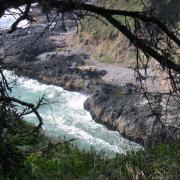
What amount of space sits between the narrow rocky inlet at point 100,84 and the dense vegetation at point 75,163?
1675 cm

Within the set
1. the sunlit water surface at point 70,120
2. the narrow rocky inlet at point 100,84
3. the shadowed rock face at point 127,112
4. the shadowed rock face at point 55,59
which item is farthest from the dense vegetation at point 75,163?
the shadowed rock face at point 55,59

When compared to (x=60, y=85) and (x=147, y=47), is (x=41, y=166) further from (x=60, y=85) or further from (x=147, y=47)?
(x=60, y=85)

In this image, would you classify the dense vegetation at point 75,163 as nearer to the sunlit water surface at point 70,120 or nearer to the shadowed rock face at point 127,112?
the sunlit water surface at point 70,120

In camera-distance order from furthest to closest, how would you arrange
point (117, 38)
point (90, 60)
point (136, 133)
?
point (117, 38)
point (90, 60)
point (136, 133)

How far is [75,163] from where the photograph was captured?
7828mm

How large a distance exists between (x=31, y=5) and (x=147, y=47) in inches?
36.0

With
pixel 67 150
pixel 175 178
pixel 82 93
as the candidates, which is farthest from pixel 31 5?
pixel 82 93

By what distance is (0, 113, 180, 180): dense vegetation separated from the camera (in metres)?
5.61

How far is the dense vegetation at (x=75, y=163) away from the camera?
5.61 m

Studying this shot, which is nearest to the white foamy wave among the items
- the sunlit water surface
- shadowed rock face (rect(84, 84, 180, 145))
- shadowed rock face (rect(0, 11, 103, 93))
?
the sunlit water surface

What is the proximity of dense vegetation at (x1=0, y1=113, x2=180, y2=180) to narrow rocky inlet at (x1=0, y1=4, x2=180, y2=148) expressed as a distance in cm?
1675

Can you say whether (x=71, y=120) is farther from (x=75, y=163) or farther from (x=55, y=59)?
(x=75, y=163)

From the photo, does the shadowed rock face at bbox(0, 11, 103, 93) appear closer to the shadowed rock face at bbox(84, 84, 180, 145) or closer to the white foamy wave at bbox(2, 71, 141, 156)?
the white foamy wave at bbox(2, 71, 141, 156)

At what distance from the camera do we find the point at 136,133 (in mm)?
31156
